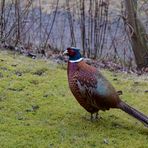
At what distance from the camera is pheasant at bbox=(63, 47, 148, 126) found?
4.67m

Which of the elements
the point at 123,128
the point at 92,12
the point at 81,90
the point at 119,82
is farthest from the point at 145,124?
the point at 92,12

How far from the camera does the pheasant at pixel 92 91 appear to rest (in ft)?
15.3

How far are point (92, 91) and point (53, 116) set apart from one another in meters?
0.55

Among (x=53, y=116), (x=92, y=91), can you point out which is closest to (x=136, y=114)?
(x=92, y=91)

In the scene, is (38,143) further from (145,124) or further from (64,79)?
(64,79)

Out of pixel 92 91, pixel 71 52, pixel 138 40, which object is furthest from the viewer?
pixel 138 40

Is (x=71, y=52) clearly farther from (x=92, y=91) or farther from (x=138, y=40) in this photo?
(x=138, y=40)

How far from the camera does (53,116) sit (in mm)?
4910

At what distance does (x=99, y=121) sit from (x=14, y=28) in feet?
12.4

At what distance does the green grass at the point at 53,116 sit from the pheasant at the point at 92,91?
195 mm

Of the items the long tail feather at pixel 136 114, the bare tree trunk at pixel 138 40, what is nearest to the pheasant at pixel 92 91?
the long tail feather at pixel 136 114

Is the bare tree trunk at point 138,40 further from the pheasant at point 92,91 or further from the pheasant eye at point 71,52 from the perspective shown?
the pheasant at point 92,91

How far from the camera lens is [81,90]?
4.66 m

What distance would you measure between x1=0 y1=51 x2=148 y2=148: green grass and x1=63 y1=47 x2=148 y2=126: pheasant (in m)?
0.20
